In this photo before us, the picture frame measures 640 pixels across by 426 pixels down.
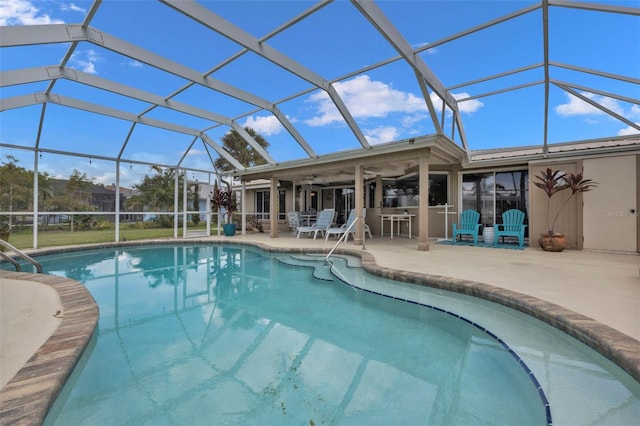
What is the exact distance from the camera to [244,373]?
7.64 ft

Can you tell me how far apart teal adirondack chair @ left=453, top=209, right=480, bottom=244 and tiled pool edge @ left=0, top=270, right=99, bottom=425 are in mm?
8575

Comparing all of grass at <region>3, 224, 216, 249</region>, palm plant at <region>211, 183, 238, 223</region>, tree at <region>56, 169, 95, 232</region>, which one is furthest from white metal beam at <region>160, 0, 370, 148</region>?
grass at <region>3, 224, 216, 249</region>

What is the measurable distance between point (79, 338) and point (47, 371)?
1.81 ft

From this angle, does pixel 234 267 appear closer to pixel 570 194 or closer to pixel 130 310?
pixel 130 310

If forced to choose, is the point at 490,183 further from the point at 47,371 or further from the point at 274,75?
the point at 47,371

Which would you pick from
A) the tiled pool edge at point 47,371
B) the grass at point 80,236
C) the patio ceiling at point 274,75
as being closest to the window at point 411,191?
the patio ceiling at point 274,75

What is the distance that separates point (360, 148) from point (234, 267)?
15.2 ft

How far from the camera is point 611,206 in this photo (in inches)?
272

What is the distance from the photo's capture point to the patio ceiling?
15.8ft

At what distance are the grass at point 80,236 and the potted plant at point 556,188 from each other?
40.0ft

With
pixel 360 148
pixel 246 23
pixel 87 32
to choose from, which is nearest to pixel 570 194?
pixel 360 148

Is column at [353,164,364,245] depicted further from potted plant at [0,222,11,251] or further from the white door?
potted plant at [0,222,11,251]

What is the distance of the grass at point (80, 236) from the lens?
8.27 metres

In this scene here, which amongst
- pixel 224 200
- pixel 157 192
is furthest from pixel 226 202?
pixel 157 192
